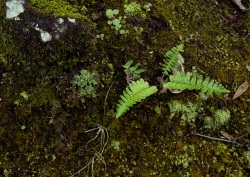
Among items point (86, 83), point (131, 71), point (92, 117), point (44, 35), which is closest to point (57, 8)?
point (44, 35)

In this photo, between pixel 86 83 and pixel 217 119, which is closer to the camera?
pixel 86 83

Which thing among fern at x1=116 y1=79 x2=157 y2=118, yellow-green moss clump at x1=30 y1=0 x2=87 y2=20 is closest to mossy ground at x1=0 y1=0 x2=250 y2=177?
yellow-green moss clump at x1=30 y1=0 x2=87 y2=20

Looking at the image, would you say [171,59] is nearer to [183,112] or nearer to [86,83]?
[183,112]

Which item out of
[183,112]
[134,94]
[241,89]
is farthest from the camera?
[241,89]

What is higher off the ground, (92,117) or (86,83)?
(86,83)

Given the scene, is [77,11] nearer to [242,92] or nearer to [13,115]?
[13,115]

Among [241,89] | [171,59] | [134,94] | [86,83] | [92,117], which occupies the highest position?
[171,59]

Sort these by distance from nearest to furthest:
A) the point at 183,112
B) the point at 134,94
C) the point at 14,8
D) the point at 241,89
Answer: the point at 134,94 < the point at 14,8 < the point at 183,112 < the point at 241,89
